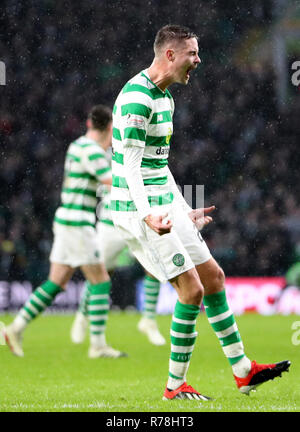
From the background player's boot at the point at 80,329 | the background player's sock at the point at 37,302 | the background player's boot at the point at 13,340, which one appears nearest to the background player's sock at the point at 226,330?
the background player's sock at the point at 37,302

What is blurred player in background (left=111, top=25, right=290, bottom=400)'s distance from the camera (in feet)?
15.1

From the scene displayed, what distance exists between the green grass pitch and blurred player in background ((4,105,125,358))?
0.26 meters

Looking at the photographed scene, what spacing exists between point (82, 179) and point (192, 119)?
7.30 m

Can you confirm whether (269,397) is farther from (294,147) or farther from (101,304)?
(294,147)

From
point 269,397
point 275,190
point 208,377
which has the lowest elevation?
point 275,190

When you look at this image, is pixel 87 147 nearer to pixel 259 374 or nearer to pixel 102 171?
pixel 102 171

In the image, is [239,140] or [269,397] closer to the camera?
[269,397]

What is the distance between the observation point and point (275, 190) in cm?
1441

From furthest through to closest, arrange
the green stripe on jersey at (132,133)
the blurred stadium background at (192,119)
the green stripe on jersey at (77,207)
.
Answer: the blurred stadium background at (192,119)
the green stripe on jersey at (77,207)
the green stripe on jersey at (132,133)

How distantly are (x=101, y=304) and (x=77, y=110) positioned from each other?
7480 mm

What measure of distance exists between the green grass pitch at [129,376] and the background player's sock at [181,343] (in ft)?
0.52

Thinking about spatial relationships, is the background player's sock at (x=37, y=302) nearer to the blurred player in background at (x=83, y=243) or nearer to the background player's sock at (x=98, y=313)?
the blurred player in background at (x=83, y=243)

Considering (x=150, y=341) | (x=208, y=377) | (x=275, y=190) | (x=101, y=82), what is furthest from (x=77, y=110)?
(x=208, y=377)

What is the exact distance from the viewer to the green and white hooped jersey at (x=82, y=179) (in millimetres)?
7336
